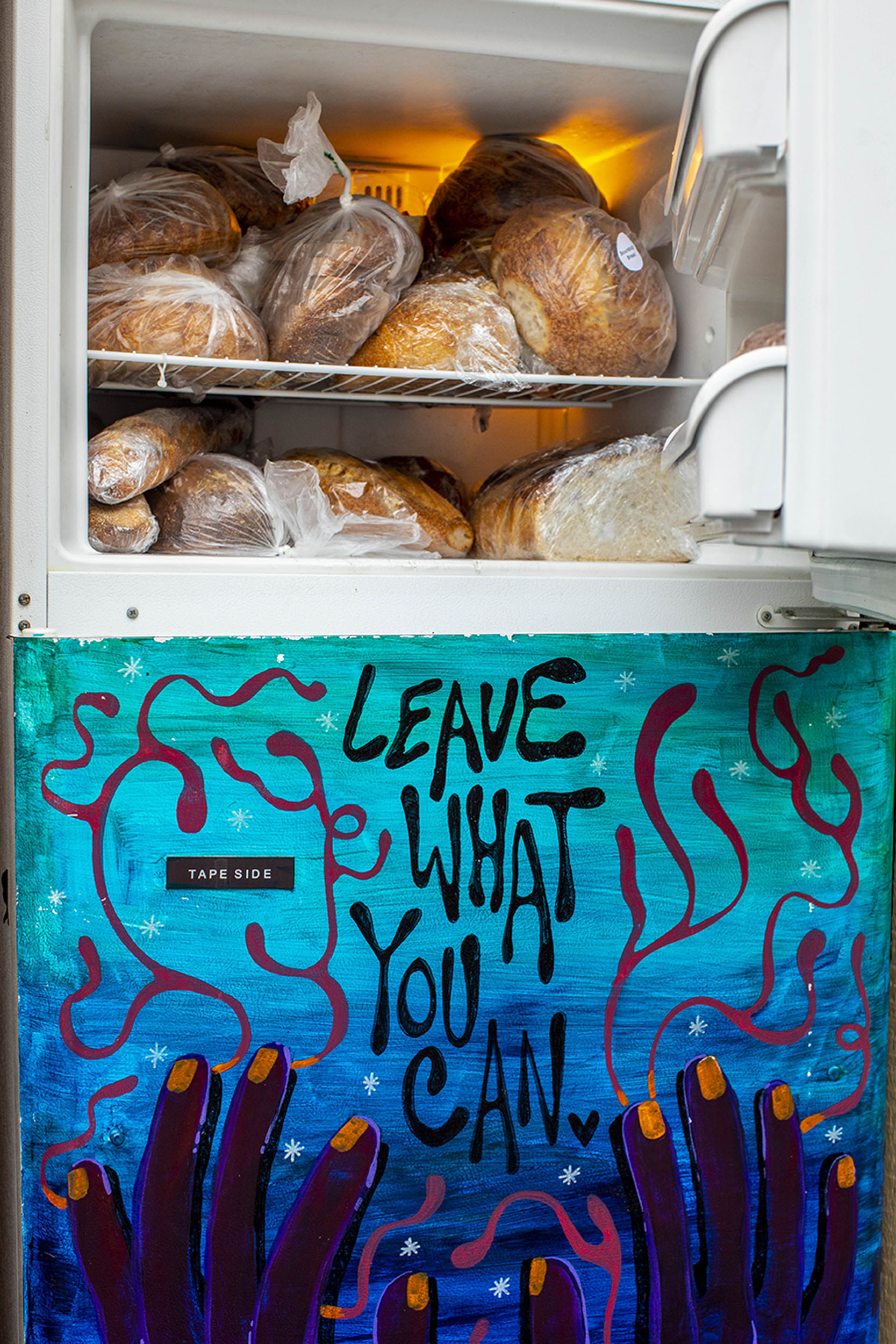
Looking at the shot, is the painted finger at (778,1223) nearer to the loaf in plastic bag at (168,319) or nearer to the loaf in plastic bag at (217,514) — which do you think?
the loaf in plastic bag at (217,514)

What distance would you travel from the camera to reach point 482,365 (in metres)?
1.26

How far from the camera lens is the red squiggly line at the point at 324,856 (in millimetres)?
1078

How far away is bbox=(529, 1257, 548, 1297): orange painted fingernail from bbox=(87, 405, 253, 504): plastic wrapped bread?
38.0 inches

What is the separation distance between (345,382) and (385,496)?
5.9 inches

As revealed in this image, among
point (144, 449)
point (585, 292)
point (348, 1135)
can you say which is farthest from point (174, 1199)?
point (585, 292)

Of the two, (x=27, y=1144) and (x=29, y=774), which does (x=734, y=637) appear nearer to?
(x=29, y=774)

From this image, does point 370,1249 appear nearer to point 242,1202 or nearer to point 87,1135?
point 242,1202

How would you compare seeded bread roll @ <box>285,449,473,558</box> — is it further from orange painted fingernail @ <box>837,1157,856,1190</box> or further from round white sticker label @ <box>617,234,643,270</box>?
orange painted fingernail @ <box>837,1157,856,1190</box>

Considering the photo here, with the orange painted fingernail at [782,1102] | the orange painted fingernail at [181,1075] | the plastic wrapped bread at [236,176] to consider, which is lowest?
the orange painted fingernail at [782,1102]

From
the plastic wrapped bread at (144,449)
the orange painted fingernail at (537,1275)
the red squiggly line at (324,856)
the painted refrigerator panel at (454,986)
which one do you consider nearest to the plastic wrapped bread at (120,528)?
the plastic wrapped bread at (144,449)

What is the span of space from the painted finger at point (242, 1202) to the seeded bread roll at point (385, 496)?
0.65 metres

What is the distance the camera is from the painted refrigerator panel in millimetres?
1058

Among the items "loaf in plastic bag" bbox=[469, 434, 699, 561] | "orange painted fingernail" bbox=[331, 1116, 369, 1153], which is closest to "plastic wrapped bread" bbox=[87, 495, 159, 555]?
"loaf in plastic bag" bbox=[469, 434, 699, 561]

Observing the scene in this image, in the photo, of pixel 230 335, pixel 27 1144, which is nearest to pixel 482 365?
pixel 230 335
